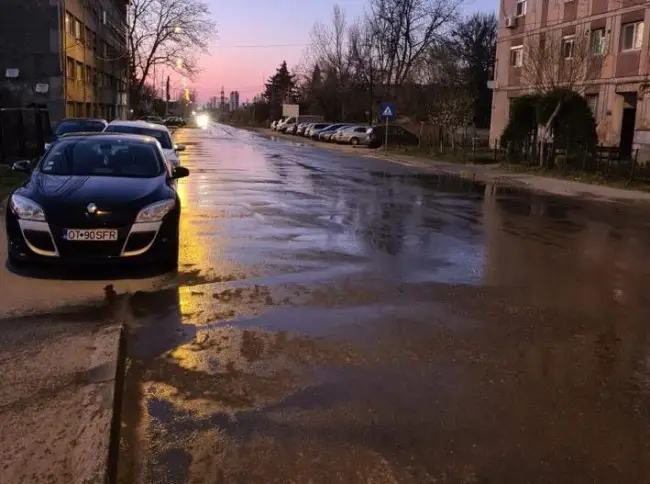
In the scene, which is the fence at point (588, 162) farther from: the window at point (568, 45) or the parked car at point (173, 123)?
the parked car at point (173, 123)

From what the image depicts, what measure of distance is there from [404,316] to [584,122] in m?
20.6

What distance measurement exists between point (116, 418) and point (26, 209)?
12.6ft

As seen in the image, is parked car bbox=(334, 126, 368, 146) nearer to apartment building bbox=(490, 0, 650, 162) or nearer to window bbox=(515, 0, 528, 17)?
window bbox=(515, 0, 528, 17)

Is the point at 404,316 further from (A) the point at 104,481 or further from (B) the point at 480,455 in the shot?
(A) the point at 104,481

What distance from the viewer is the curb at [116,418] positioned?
3487 millimetres

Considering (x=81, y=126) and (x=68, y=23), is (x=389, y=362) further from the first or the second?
(x=68, y=23)

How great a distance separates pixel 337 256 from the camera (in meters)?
9.06

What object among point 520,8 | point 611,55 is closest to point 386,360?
point 611,55

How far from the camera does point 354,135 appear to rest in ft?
172

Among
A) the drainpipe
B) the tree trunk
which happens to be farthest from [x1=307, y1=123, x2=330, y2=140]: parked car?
the tree trunk

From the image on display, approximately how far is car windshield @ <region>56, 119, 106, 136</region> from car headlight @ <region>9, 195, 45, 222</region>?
1529cm

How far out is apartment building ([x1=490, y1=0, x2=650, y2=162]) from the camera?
2862cm

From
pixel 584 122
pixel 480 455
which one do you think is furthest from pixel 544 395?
pixel 584 122

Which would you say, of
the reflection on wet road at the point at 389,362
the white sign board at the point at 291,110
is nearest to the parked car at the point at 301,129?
the white sign board at the point at 291,110
